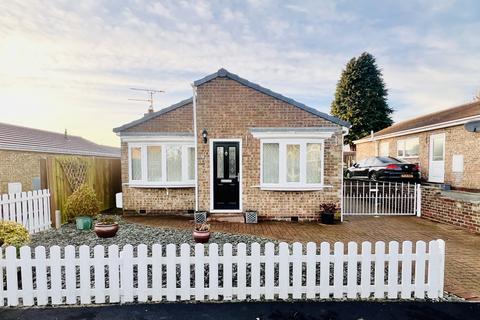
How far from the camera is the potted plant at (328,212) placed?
27.1 ft

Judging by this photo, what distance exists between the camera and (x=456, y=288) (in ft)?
12.3

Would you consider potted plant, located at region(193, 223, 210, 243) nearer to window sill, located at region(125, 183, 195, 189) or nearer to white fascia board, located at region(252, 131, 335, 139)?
window sill, located at region(125, 183, 195, 189)

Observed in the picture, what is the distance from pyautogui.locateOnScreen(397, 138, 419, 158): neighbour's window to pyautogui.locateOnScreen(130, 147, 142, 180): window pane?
615 inches

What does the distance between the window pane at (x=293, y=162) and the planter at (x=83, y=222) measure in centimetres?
620

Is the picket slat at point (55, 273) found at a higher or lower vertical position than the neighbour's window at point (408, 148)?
lower

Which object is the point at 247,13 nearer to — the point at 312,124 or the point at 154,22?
the point at 154,22

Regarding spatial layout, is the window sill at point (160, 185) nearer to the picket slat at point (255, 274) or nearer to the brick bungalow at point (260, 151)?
the brick bungalow at point (260, 151)

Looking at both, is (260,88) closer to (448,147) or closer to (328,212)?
(328,212)

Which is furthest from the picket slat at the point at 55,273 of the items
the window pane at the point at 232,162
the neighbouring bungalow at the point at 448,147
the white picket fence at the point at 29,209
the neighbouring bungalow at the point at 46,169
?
the neighbouring bungalow at the point at 448,147

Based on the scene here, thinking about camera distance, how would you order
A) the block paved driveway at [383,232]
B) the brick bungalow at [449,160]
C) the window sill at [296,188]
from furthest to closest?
the window sill at [296,188], the brick bungalow at [449,160], the block paved driveway at [383,232]

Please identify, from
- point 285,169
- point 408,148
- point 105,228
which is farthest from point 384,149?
point 105,228

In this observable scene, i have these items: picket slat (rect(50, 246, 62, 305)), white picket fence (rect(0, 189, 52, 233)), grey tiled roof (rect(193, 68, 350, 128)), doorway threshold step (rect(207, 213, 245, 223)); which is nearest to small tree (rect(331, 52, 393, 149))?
grey tiled roof (rect(193, 68, 350, 128))

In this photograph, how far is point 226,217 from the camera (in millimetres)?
8617

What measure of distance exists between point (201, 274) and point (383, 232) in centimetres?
584
